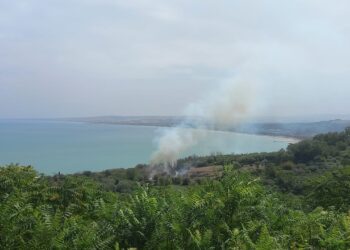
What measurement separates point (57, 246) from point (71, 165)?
9216cm

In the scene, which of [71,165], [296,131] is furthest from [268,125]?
[71,165]

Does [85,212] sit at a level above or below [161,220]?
below

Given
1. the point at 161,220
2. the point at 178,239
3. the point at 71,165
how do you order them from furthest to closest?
1. the point at 71,165
2. the point at 161,220
3. the point at 178,239

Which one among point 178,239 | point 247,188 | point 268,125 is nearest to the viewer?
point 178,239


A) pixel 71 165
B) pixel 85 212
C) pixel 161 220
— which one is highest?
pixel 161 220

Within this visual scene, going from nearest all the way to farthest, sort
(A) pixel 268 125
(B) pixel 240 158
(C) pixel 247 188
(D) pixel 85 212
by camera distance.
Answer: (C) pixel 247 188 → (D) pixel 85 212 → (B) pixel 240 158 → (A) pixel 268 125

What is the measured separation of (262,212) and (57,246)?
4012mm

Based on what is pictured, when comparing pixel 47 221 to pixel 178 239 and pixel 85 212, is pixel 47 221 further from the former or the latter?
pixel 85 212

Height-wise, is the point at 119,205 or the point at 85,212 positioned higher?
the point at 119,205

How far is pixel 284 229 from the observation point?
8.18m

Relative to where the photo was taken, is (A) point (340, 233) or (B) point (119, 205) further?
(B) point (119, 205)

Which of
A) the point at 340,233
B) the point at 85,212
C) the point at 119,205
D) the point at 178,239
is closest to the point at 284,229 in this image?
the point at 340,233

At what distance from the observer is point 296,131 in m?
169

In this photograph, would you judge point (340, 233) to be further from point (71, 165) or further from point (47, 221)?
point (71, 165)
